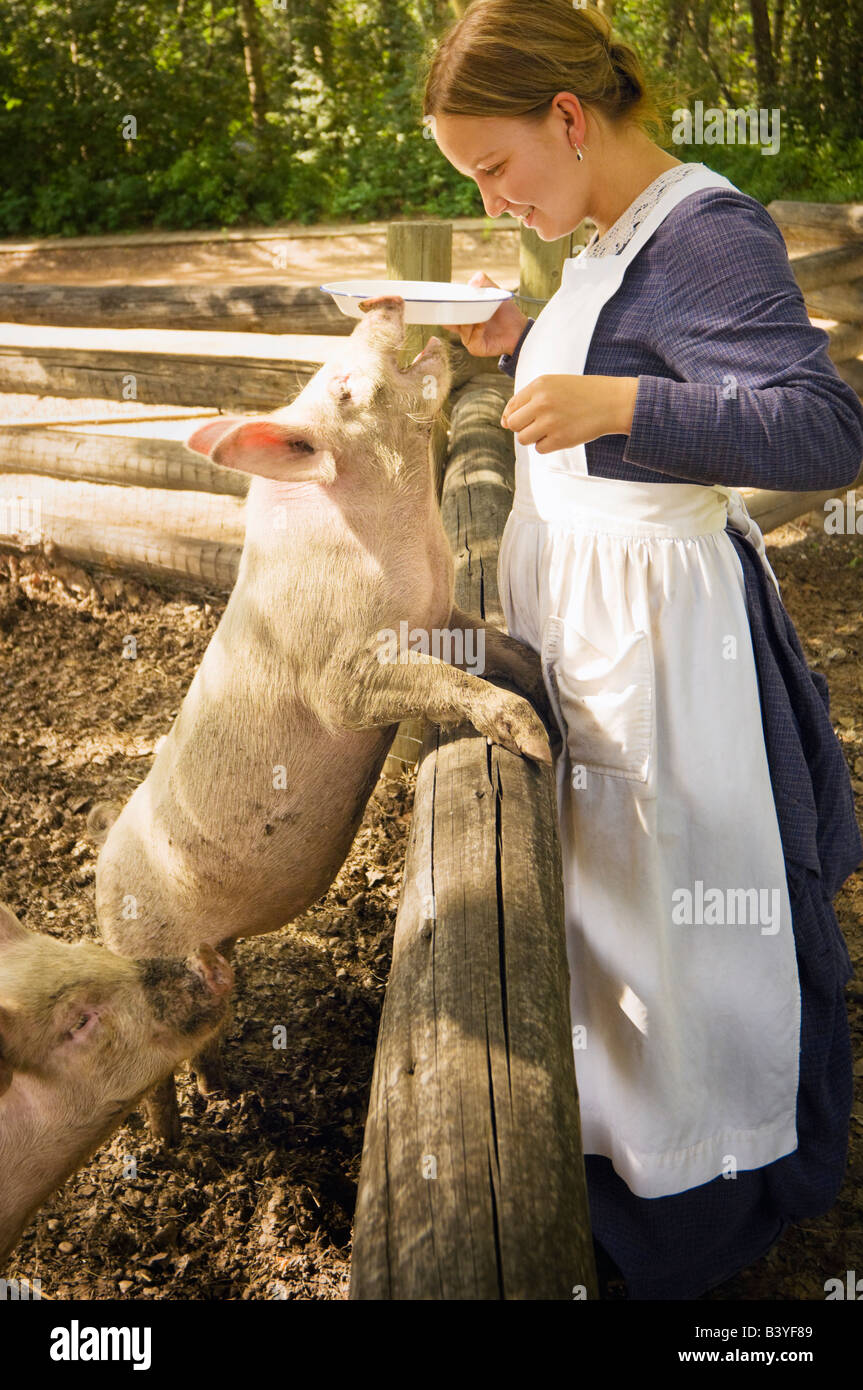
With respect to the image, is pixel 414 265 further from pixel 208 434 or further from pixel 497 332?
pixel 208 434

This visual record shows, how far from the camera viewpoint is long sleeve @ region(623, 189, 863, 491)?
186cm

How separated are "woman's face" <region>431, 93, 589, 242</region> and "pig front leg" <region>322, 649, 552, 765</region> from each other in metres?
0.87

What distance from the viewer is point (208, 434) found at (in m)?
2.26

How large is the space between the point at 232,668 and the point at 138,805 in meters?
0.49

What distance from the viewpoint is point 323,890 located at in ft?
9.13

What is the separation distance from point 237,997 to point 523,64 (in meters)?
2.52

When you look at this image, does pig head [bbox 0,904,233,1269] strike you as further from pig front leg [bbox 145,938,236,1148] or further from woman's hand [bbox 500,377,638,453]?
woman's hand [bbox 500,377,638,453]

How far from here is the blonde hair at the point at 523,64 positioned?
6.66 feet

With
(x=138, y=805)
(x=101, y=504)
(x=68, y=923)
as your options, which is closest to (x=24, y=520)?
(x=101, y=504)

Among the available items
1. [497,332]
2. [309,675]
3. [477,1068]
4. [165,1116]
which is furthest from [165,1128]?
[497,332]

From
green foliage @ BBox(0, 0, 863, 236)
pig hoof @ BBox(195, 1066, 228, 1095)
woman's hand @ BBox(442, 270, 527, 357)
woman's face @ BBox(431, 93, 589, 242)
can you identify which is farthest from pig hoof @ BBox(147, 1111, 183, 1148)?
green foliage @ BBox(0, 0, 863, 236)

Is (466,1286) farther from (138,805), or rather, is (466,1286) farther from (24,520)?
(24,520)

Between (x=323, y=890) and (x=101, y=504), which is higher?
(x=101, y=504)

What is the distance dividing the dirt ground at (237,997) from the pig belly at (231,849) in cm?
53
